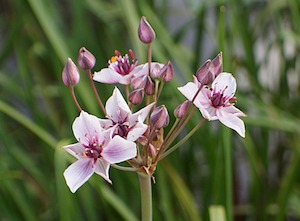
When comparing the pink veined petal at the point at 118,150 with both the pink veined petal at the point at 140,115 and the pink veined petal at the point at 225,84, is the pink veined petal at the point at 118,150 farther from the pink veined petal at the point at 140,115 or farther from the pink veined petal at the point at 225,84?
the pink veined petal at the point at 225,84

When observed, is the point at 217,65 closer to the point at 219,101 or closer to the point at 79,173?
the point at 219,101

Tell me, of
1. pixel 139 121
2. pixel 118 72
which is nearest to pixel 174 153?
pixel 118 72

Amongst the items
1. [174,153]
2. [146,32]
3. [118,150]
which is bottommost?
[174,153]

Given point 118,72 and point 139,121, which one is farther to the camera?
point 118,72

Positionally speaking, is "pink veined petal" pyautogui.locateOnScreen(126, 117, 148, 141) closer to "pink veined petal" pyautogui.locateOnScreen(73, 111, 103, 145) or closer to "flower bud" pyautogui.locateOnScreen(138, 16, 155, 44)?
"pink veined petal" pyautogui.locateOnScreen(73, 111, 103, 145)

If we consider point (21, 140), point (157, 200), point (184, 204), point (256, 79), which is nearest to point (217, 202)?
point (184, 204)

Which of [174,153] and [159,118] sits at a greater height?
[159,118]

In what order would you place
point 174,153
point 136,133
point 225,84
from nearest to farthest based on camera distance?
point 136,133 → point 225,84 → point 174,153

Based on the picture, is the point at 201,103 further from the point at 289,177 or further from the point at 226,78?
the point at 289,177

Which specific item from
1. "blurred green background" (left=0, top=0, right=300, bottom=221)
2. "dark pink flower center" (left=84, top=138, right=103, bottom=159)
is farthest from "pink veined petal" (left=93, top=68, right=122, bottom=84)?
"blurred green background" (left=0, top=0, right=300, bottom=221)
